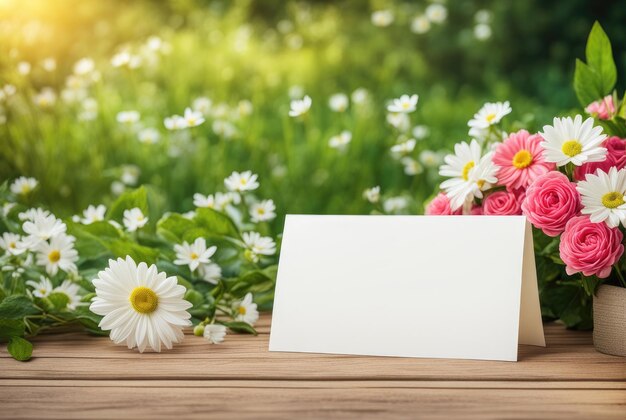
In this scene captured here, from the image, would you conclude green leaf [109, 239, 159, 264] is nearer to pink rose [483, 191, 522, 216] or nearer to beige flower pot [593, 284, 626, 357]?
pink rose [483, 191, 522, 216]

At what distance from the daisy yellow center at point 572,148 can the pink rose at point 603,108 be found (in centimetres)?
24

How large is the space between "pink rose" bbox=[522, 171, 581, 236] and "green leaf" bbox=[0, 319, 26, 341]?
842mm

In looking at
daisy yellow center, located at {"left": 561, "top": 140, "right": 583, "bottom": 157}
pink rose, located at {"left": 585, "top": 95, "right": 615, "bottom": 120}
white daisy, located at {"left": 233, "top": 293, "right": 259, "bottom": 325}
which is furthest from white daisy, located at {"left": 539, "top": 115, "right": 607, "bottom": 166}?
white daisy, located at {"left": 233, "top": 293, "right": 259, "bottom": 325}

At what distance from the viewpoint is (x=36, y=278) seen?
1.50 metres

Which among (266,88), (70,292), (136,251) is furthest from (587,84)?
(266,88)

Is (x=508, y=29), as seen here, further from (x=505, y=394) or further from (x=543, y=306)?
(x=505, y=394)

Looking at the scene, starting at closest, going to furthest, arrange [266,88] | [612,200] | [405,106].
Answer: [612,200]
[405,106]
[266,88]

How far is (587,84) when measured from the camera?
1.48 metres

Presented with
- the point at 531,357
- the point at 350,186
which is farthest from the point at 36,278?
the point at 350,186

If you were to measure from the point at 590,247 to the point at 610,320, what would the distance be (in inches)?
5.9

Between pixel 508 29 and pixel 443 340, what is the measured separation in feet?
12.4

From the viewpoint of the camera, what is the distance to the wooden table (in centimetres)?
97

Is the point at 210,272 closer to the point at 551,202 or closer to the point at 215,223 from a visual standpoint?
the point at 215,223

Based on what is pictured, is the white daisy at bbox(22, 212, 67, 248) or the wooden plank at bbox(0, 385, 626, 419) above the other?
the white daisy at bbox(22, 212, 67, 248)
